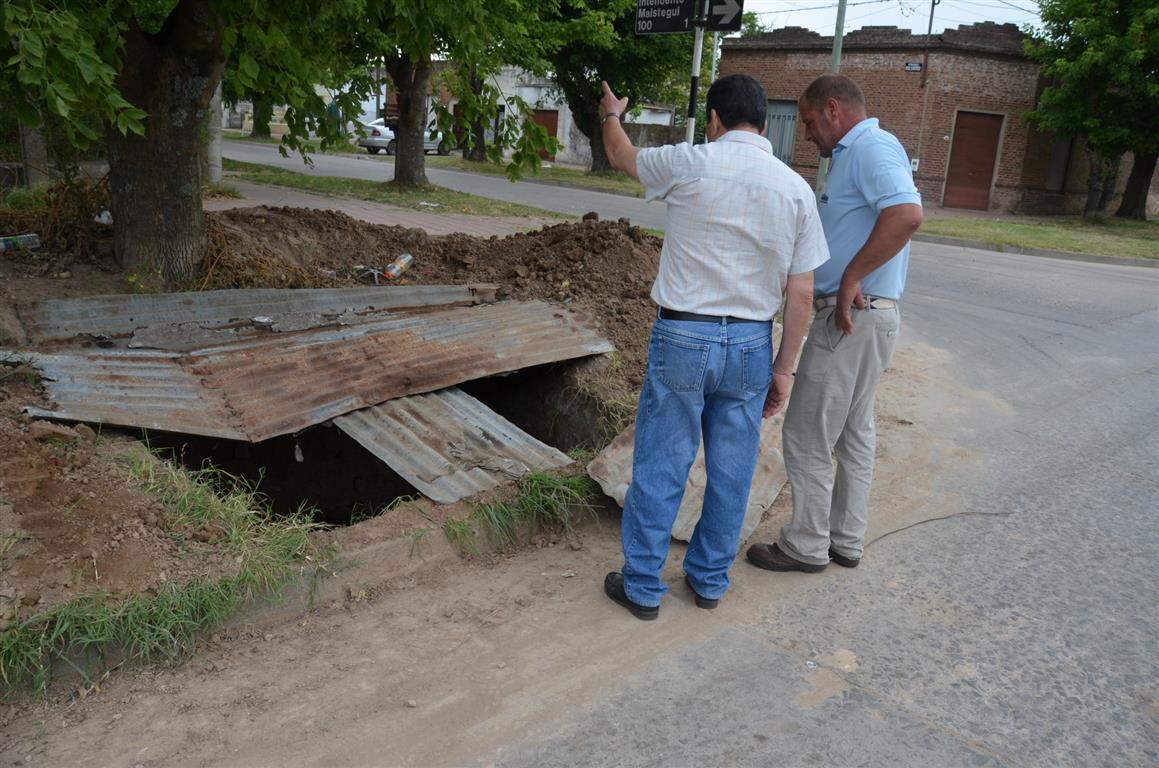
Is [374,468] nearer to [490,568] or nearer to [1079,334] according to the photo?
[490,568]

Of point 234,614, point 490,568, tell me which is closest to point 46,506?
point 234,614

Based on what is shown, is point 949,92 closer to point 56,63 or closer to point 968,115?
point 968,115

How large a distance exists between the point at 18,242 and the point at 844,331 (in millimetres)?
5462

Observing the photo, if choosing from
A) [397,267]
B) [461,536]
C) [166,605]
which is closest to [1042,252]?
[397,267]

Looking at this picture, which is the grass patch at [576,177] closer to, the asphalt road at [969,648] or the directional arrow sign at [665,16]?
the directional arrow sign at [665,16]

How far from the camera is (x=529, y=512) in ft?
13.9

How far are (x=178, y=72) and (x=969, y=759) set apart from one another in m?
5.78

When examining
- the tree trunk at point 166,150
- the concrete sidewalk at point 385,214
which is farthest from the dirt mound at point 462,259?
the concrete sidewalk at point 385,214

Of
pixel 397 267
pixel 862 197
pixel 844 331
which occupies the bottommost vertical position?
pixel 397 267

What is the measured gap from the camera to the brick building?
27.3 m

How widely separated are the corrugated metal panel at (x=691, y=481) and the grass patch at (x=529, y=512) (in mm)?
132

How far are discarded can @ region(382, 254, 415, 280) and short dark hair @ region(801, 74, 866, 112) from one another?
13.2 ft

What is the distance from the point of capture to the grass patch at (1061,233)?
18.1m

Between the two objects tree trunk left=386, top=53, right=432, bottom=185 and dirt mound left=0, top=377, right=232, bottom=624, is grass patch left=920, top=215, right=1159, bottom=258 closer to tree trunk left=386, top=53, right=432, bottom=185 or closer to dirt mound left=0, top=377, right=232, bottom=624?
tree trunk left=386, top=53, right=432, bottom=185
